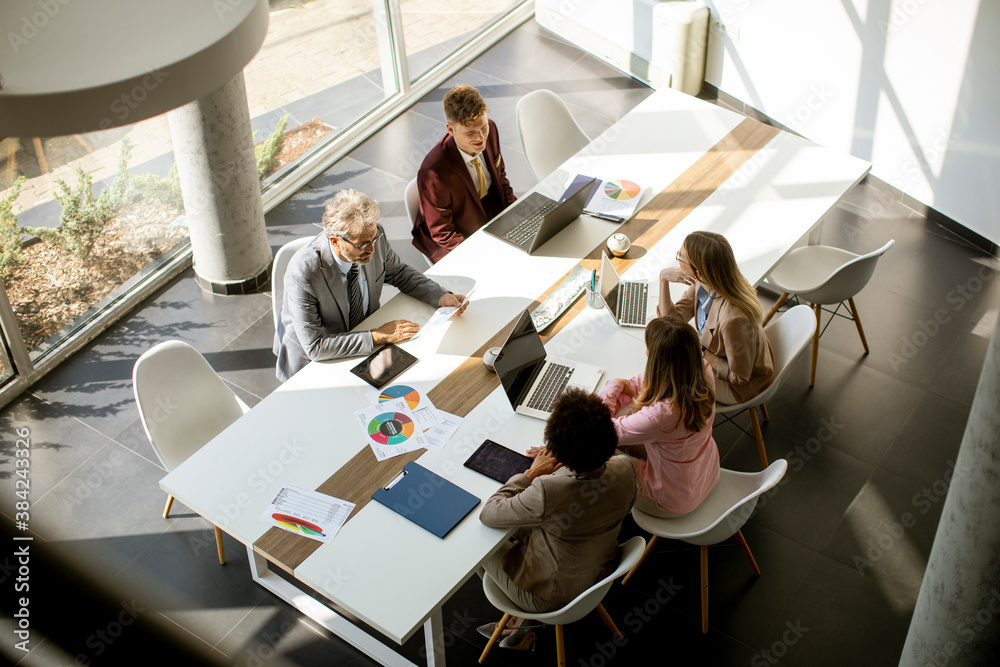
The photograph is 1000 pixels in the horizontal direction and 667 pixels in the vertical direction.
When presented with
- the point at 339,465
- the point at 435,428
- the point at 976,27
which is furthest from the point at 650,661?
the point at 976,27

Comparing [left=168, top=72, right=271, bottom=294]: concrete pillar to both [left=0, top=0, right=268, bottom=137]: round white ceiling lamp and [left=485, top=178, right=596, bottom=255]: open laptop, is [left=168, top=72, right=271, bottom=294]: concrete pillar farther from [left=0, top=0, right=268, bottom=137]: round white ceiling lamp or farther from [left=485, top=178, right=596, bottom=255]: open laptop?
[left=0, top=0, right=268, bottom=137]: round white ceiling lamp

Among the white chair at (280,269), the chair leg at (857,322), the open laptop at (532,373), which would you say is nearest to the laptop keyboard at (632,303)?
the open laptop at (532,373)

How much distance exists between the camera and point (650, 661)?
3.62m

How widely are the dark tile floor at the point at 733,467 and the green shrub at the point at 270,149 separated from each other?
0.44 metres

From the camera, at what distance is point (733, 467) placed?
4.35 m

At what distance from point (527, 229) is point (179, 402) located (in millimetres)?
2036

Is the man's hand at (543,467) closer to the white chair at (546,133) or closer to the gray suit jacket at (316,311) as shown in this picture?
the gray suit jacket at (316,311)

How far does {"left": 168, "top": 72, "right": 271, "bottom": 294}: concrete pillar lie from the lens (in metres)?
4.85

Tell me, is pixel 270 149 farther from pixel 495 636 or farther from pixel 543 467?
pixel 495 636

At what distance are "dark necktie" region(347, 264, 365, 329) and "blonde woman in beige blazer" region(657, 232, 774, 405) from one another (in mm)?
1489

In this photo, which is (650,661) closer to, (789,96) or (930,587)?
(930,587)

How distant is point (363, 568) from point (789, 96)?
5339mm

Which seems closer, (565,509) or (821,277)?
(565,509)

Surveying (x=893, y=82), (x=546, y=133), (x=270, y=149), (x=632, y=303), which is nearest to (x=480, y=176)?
(x=546, y=133)
